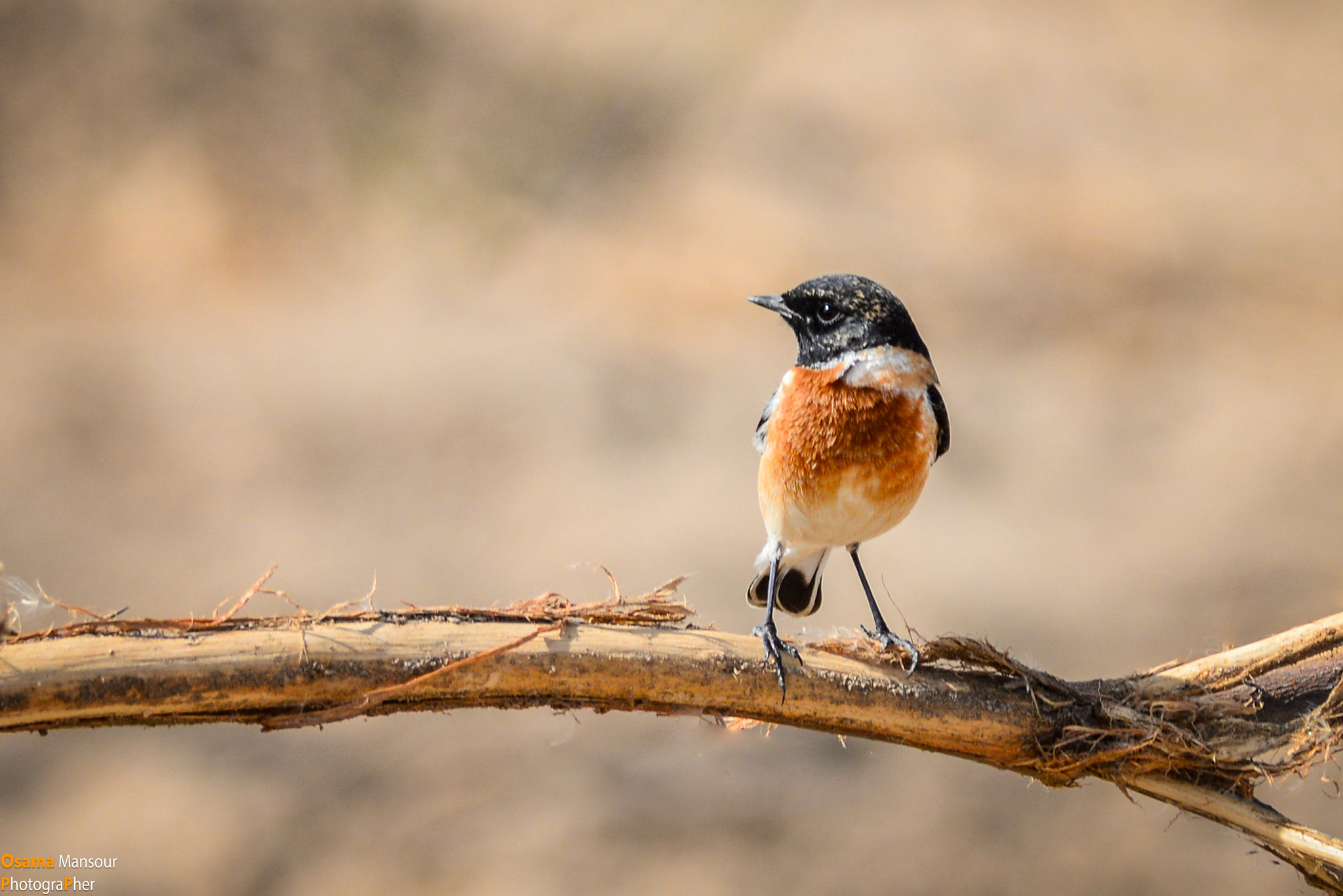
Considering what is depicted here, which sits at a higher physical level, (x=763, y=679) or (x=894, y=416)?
(x=894, y=416)

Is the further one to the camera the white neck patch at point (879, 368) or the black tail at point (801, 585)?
the black tail at point (801, 585)

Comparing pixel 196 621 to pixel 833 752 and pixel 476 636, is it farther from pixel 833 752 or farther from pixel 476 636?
pixel 833 752

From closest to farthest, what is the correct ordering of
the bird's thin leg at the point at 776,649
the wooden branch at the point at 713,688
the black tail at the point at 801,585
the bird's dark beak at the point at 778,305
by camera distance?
the wooden branch at the point at 713,688
the bird's thin leg at the point at 776,649
the bird's dark beak at the point at 778,305
the black tail at the point at 801,585

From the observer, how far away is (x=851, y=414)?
10.3ft

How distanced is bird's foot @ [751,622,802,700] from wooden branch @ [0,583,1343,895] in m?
0.03

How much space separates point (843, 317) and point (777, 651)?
113 centimetres

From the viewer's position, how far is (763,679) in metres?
2.64

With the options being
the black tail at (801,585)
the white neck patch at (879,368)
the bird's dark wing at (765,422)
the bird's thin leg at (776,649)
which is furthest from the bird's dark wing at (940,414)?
the bird's thin leg at (776,649)

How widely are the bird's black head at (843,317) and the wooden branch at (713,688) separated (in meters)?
0.97

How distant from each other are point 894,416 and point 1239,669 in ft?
4.00

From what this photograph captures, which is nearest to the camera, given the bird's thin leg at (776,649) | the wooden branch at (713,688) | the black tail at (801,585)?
the wooden branch at (713,688)

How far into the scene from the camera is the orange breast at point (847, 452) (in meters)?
3.15

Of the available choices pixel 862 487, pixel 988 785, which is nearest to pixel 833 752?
pixel 988 785

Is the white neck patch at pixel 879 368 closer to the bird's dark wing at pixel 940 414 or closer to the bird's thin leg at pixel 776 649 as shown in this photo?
the bird's dark wing at pixel 940 414
